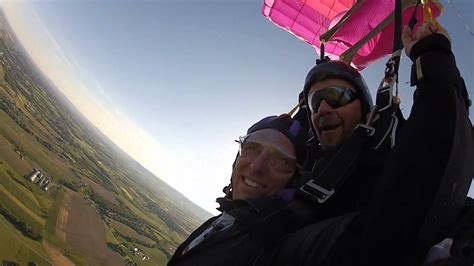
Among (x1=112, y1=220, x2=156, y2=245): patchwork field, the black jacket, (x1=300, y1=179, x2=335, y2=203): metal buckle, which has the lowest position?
(x1=112, y1=220, x2=156, y2=245): patchwork field

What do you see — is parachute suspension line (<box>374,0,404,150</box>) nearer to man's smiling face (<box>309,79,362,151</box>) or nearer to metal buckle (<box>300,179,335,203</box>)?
man's smiling face (<box>309,79,362,151</box>)

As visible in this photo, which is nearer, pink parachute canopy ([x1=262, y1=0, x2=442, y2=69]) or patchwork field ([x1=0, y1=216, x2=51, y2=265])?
pink parachute canopy ([x1=262, y1=0, x2=442, y2=69])

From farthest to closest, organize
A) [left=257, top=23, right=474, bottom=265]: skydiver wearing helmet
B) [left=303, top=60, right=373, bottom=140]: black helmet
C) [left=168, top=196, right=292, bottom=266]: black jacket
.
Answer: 1. [left=303, top=60, right=373, bottom=140]: black helmet
2. [left=168, top=196, right=292, bottom=266]: black jacket
3. [left=257, top=23, right=474, bottom=265]: skydiver wearing helmet

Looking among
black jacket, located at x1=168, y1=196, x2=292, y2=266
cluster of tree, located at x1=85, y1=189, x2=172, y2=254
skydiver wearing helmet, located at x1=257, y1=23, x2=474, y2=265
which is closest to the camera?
skydiver wearing helmet, located at x1=257, y1=23, x2=474, y2=265

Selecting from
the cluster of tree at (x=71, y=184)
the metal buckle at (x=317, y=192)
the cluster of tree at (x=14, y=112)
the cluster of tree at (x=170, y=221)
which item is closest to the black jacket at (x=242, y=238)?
the metal buckle at (x=317, y=192)

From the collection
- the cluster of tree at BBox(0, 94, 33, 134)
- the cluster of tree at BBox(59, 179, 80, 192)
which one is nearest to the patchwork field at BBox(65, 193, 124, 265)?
the cluster of tree at BBox(59, 179, 80, 192)

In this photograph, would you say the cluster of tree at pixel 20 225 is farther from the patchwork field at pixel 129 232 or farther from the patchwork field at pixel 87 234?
the patchwork field at pixel 129 232

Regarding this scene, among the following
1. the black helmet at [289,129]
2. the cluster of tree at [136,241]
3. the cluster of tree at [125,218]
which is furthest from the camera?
the cluster of tree at [125,218]
